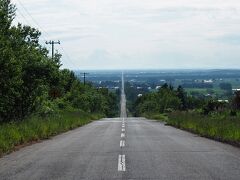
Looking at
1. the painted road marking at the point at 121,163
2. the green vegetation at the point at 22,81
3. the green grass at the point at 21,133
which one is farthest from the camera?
the green vegetation at the point at 22,81

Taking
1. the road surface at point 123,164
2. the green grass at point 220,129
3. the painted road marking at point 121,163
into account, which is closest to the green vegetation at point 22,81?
the road surface at point 123,164

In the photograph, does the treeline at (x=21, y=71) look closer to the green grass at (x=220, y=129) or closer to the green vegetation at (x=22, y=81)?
the green vegetation at (x=22, y=81)

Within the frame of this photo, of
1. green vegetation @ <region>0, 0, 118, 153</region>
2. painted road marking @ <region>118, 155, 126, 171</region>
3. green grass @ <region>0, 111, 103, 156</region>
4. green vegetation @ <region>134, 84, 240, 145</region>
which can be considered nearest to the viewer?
painted road marking @ <region>118, 155, 126, 171</region>

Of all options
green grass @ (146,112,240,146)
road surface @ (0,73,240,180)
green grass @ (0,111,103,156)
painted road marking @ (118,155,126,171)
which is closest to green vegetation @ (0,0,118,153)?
green grass @ (0,111,103,156)

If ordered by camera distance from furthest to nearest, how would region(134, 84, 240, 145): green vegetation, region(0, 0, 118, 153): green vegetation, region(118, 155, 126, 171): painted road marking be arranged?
region(134, 84, 240, 145): green vegetation
region(0, 0, 118, 153): green vegetation
region(118, 155, 126, 171): painted road marking

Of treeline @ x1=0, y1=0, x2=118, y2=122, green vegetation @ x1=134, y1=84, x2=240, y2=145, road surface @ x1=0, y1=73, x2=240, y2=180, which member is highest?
treeline @ x1=0, y1=0, x2=118, y2=122

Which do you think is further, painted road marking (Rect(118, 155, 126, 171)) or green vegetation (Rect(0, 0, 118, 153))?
green vegetation (Rect(0, 0, 118, 153))

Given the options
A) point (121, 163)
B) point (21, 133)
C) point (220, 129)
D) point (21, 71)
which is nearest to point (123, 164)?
point (121, 163)

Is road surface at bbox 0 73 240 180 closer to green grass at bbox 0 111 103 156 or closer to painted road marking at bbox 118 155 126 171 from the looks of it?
painted road marking at bbox 118 155 126 171

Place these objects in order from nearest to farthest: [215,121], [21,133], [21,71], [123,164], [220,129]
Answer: [123,164]
[21,133]
[220,129]
[21,71]
[215,121]

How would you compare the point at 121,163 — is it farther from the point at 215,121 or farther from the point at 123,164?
the point at 215,121

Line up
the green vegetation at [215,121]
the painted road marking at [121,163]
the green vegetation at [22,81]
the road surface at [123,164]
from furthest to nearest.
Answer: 1. the green vegetation at [215,121]
2. the green vegetation at [22,81]
3. the painted road marking at [121,163]
4. the road surface at [123,164]

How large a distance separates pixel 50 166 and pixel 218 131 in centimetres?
1253

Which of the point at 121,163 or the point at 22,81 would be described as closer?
the point at 121,163
